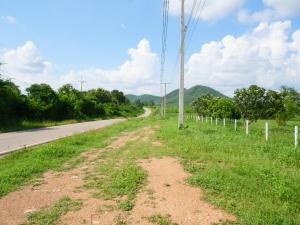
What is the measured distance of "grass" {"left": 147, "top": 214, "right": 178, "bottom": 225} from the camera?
184 inches

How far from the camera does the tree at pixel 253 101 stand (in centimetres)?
2491

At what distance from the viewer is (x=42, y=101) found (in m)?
37.0

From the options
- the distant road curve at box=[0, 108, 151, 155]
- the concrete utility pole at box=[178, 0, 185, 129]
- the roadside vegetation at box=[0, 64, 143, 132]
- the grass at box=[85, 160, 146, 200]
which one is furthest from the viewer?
the roadside vegetation at box=[0, 64, 143, 132]

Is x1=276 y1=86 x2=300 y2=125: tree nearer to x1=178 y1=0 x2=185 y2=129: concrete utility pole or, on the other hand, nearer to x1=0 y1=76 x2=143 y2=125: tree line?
x1=178 y1=0 x2=185 y2=129: concrete utility pole

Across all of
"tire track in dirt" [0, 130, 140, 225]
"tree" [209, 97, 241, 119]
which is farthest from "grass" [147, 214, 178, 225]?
"tree" [209, 97, 241, 119]

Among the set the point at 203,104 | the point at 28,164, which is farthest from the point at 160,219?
the point at 203,104

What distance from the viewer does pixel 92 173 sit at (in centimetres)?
820

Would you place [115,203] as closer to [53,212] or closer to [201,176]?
[53,212]

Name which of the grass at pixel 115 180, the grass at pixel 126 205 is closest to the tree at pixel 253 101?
the grass at pixel 115 180

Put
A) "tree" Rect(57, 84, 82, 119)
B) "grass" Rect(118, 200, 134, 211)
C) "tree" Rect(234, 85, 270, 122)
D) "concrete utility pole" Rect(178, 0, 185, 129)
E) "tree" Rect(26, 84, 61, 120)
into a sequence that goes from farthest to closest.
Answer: "tree" Rect(57, 84, 82, 119) → "tree" Rect(26, 84, 61, 120) → "tree" Rect(234, 85, 270, 122) → "concrete utility pole" Rect(178, 0, 185, 129) → "grass" Rect(118, 200, 134, 211)

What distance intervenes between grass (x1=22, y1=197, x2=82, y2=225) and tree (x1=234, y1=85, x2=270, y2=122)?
71.6ft

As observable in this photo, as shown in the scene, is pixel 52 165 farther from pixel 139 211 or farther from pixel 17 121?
pixel 17 121

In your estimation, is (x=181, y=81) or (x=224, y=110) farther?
(x=224, y=110)

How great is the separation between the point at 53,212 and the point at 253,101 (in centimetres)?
2266
